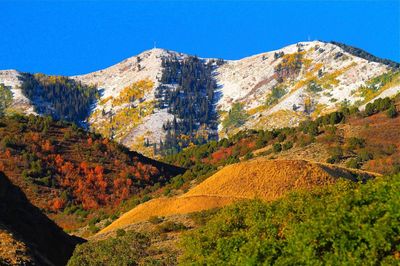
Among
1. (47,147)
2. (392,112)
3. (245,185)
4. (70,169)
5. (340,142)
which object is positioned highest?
(392,112)

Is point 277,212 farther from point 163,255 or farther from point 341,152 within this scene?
point 341,152

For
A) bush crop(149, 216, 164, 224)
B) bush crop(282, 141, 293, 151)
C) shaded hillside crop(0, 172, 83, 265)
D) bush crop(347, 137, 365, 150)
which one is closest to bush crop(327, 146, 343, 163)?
bush crop(347, 137, 365, 150)

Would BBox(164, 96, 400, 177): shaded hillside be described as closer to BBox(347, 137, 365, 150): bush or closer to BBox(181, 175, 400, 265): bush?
BBox(347, 137, 365, 150): bush

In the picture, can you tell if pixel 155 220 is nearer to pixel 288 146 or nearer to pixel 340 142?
pixel 288 146

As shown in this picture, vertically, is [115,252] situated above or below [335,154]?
below

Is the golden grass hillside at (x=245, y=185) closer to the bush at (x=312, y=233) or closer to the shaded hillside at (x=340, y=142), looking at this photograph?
the bush at (x=312, y=233)

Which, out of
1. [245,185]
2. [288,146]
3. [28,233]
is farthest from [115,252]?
[288,146]

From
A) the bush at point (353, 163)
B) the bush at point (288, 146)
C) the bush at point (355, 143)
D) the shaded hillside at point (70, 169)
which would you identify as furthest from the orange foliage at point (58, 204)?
the bush at point (355, 143)
